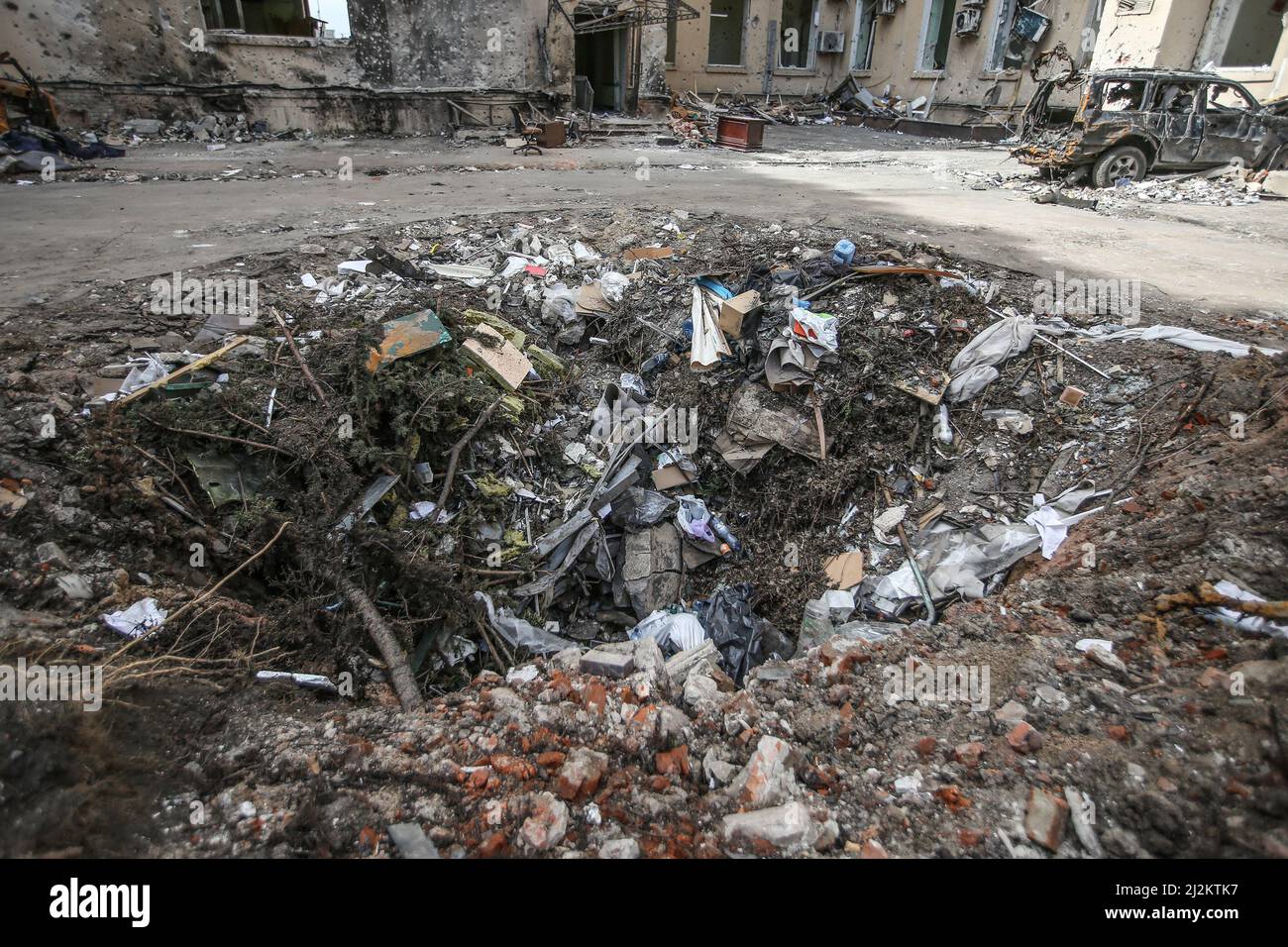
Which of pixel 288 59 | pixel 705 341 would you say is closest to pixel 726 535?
pixel 705 341

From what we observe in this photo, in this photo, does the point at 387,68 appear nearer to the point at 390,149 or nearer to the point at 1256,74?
the point at 390,149

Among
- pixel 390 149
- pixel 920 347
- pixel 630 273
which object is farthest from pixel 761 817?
pixel 390 149

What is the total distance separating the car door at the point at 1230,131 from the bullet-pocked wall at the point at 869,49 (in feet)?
30.5

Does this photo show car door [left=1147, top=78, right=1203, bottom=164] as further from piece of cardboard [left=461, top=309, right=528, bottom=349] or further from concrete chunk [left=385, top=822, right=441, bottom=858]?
concrete chunk [left=385, top=822, right=441, bottom=858]

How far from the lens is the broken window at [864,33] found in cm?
1998

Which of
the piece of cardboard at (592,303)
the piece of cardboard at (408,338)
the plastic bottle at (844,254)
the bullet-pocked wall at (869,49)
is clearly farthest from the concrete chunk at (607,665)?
the bullet-pocked wall at (869,49)

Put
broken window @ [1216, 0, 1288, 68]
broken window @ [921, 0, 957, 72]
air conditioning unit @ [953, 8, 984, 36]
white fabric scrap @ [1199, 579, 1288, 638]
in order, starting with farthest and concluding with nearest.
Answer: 1. broken window @ [921, 0, 957, 72]
2. air conditioning unit @ [953, 8, 984, 36]
3. broken window @ [1216, 0, 1288, 68]
4. white fabric scrap @ [1199, 579, 1288, 638]

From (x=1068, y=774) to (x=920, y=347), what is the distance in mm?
3134

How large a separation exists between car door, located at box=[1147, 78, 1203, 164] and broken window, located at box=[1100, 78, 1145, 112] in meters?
0.21

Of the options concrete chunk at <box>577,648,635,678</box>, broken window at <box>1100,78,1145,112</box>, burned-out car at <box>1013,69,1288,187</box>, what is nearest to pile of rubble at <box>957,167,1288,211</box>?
burned-out car at <box>1013,69,1288,187</box>

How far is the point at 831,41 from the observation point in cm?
2005

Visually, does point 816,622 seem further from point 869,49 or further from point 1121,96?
point 869,49

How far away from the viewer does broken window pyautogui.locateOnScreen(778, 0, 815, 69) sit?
20.1 m

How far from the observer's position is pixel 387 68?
40.3ft
